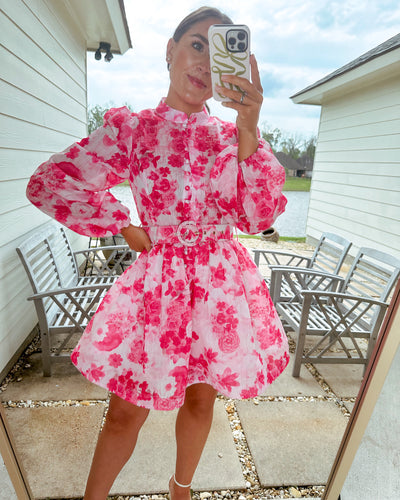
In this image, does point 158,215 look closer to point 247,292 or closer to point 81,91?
point 247,292

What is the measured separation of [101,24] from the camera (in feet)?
2.95

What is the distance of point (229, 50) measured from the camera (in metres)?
0.66

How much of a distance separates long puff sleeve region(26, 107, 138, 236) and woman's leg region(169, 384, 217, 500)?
54 cm

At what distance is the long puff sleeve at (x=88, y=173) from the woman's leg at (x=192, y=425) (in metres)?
0.54

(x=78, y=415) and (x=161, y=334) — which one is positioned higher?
(x=161, y=334)

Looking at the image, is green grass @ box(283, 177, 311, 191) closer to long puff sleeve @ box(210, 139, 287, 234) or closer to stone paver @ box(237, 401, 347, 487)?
long puff sleeve @ box(210, 139, 287, 234)

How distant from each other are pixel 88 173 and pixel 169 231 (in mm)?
243

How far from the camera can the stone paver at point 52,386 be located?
1459 millimetres

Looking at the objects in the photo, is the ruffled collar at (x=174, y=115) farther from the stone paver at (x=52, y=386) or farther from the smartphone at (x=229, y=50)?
the stone paver at (x=52, y=386)

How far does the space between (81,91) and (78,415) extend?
134cm

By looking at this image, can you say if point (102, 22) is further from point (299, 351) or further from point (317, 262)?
point (317, 262)

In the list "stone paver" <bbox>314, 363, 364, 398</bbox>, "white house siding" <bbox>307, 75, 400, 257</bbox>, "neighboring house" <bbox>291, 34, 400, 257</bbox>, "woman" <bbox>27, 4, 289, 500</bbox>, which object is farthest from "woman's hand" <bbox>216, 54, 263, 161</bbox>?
"stone paver" <bbox>314, 363, 364, 398</bbox>

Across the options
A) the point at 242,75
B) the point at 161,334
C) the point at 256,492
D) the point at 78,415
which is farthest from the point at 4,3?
the point at 256,492

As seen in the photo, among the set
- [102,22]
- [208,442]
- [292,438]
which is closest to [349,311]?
[292,438]
